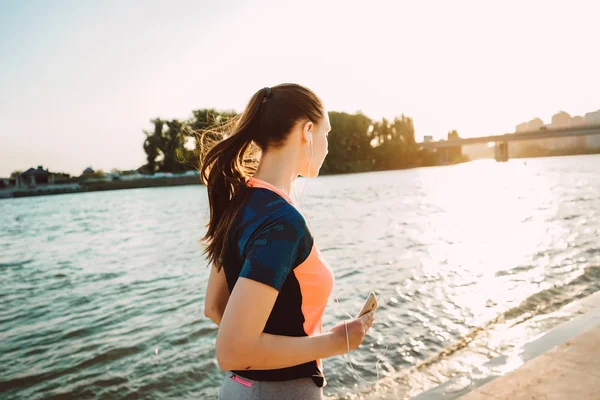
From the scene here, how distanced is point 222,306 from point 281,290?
0.50 metres

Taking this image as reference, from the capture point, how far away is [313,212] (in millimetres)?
31500

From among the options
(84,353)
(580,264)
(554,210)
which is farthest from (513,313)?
(554,210)

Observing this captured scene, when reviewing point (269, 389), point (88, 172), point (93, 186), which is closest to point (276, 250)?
point (269, 389)

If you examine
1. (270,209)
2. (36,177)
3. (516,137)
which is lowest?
(270,209)

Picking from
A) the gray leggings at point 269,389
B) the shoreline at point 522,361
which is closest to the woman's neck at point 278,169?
the gray leggings at point 269,389

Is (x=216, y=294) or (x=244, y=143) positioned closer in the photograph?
(x=244, y=143)

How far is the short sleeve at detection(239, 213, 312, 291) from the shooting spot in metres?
1.29

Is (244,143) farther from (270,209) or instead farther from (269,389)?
(269,389)

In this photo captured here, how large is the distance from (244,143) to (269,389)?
2.65ft

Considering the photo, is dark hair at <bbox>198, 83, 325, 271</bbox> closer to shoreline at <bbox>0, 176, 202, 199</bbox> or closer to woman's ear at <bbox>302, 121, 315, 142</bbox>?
woman's ear at <bbox>302, 121, 315, 142</bbox>

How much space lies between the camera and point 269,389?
155 cm

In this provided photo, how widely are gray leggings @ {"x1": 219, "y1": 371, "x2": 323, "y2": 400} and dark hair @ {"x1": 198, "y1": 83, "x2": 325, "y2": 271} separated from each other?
40 cm

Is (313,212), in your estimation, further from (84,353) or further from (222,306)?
(222,306)

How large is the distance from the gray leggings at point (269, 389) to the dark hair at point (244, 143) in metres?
0.40
